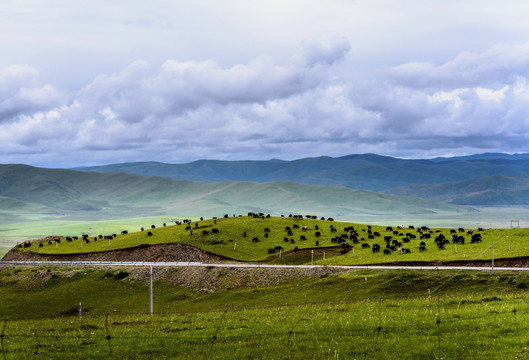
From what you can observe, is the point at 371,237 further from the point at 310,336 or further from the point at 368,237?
the point at 310,336

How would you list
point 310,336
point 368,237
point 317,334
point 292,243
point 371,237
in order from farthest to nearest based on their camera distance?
point 368,237 < point 371,237 < point 292,243 < point 317,334 < point 310,336

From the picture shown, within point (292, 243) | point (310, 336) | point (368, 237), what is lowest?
point (310, 336)

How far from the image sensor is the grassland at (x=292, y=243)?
372 feet

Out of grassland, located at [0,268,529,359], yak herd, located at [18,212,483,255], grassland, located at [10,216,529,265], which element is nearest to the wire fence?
grassland, located at [0,268,529,359]

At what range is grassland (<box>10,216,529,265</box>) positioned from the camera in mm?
113375

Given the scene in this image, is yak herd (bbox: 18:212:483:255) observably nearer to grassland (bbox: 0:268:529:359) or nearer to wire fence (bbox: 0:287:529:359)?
grassland (bbox: 0:268:529:359)

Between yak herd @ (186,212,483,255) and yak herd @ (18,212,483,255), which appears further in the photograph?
yak herd @ (18,212,483,255)

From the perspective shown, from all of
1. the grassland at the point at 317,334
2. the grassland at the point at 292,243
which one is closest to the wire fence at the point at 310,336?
the grassland at the point at 317,334

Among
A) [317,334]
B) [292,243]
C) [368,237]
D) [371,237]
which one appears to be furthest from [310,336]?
[368,237]

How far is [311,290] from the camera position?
87.8 m

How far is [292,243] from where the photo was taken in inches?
5969

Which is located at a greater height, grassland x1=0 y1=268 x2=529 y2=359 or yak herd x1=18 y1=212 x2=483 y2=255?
yak herd x1=18 y1=212 x2=483 y2=255

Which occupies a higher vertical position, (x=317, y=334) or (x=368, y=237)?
(x=368, y=237)

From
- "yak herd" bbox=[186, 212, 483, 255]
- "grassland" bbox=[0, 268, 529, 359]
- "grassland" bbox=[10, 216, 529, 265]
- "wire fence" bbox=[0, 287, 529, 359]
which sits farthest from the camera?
"yak herd" bbox=[186, 212, 483, 255]
